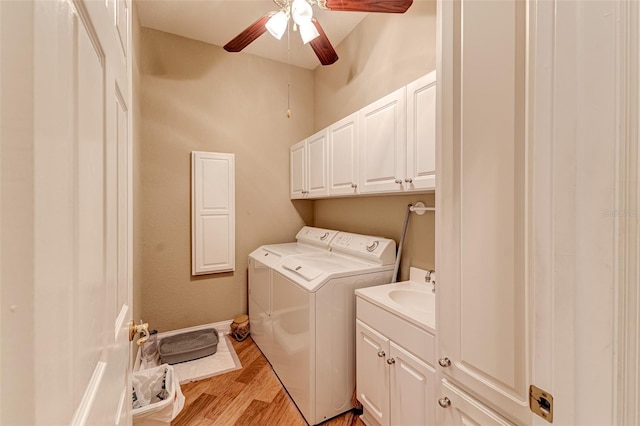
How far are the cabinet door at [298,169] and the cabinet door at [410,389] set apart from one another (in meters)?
1.93

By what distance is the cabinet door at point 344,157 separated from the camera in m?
2.13

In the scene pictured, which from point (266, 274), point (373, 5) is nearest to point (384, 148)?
point (373, 5)

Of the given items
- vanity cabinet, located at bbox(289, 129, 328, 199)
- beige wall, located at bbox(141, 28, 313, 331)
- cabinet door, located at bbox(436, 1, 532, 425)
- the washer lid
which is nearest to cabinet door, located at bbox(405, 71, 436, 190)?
cabinet door, located at bbox(436, 1, 532, 425)

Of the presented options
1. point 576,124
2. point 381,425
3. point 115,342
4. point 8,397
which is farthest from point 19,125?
point 381,425

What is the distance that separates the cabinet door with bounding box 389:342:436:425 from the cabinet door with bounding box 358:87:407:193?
960 mm

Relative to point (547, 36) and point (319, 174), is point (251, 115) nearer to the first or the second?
point (319, 174)

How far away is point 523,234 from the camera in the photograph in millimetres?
651

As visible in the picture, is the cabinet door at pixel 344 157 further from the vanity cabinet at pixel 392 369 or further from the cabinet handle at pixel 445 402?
the cabinet handle at pixel 445 402

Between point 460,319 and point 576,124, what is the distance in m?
0.58

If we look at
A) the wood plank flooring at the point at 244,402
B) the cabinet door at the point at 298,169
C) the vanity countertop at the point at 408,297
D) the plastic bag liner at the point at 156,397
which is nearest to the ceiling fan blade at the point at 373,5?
the cabinet door at the point at 298,169

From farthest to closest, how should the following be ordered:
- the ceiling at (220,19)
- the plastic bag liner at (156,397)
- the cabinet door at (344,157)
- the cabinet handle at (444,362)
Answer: the ceiling at (220,19) < the cabinet door at (344,157) < the plastic bag liner at (156,397) < the cabinet handle at (444,362)

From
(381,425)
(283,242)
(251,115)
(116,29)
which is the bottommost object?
(381,425)

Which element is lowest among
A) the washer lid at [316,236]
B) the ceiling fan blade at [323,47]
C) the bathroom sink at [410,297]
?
the bathroom sink at [410,297]

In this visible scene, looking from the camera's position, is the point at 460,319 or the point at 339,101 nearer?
the point at 460,319
